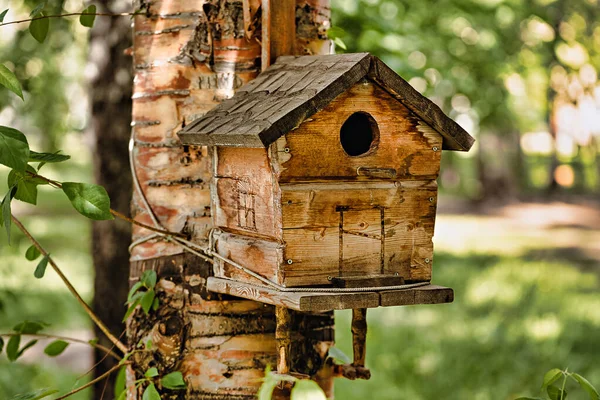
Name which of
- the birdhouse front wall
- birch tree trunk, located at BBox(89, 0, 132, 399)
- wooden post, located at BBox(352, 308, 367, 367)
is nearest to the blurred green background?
birch tree trunk, located at BBox(89, 0, 132, 399)

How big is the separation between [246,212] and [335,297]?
0.39 meters

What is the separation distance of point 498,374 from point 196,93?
4853mm

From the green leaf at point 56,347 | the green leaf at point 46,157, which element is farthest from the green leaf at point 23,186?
the green leaf at point 56,347

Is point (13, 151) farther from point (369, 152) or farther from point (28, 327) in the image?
point (28, 327)

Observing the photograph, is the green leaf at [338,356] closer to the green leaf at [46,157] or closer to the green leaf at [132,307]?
the green leaf at [132,307]

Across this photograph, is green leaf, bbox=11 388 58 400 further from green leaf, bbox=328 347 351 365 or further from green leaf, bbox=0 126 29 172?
green leaf, bbox=328 347 351 365

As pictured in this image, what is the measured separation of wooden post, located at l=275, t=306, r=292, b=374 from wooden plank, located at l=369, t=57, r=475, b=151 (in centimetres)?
65

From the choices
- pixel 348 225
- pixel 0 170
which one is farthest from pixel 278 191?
pixel 0 170

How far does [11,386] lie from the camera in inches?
219

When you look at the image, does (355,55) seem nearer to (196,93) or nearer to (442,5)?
(196,93)

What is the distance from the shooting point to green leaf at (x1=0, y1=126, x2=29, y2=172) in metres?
1.74

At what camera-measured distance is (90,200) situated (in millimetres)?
1975

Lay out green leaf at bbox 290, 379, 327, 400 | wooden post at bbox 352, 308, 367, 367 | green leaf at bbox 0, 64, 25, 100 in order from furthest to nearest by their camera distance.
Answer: wooden post at bbox 352, 308, 367, 367 → green leaf at bbox 0, 64, 25, 100 → green leaf at bbox 290, 379, 327, 400

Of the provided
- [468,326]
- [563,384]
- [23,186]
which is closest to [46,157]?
[23,186]
